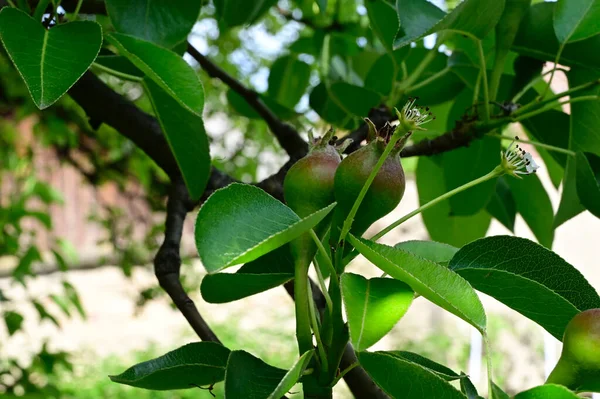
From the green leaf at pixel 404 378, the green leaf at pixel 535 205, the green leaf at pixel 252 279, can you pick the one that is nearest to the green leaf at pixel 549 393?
the green leaf at pixel 404 378

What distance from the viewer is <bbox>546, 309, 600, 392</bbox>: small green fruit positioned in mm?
328

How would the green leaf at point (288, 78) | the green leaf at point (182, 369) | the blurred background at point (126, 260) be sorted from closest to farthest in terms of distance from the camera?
1. the green leaf at point (182, 369)
2. the green leaf at point (288, 78)
3. the blurred background at point (126, 260)

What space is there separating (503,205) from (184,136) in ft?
Answer: 1.11

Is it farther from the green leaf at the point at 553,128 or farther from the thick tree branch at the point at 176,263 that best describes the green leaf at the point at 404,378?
the green leaf at the point at 553,128

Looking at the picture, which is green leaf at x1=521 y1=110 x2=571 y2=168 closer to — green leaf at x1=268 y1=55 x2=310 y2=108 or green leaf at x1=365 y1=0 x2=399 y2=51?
green leaf at x1=365 y1=0 x2=399 y2=51

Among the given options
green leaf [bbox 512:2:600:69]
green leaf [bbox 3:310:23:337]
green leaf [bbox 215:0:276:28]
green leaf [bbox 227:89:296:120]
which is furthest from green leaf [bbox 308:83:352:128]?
green leaf [bbox 3:310:23:337]

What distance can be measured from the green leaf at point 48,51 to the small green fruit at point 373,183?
159 mm

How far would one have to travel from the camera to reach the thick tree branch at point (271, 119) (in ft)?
2.32

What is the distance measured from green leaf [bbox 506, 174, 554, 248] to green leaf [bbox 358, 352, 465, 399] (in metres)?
0.46

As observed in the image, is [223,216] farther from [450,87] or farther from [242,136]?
[242,136]

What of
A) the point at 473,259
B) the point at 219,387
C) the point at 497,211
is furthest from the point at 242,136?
the point at 473,259

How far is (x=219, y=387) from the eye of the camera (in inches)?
86.4

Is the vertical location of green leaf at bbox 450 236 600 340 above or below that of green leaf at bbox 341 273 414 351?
above

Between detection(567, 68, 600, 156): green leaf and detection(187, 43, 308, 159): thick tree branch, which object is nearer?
detection(567, 68, 600, 156): green leaf
